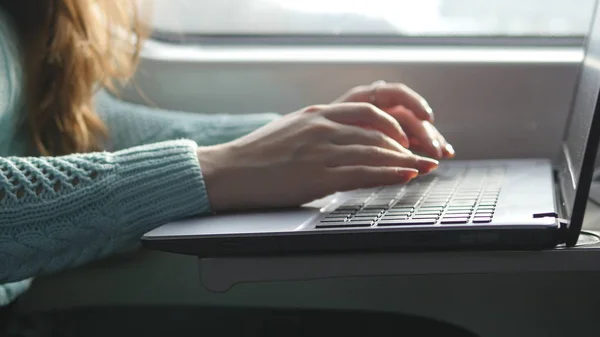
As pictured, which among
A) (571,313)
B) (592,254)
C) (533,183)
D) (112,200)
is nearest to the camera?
(592,254)

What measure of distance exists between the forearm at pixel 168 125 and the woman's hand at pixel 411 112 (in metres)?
0.16

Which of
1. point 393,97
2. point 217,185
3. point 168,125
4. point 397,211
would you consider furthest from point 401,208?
point 168,125

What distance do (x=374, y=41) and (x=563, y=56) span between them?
0.28 meters

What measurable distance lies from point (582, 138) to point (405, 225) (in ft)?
0.75

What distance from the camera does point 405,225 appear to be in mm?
613

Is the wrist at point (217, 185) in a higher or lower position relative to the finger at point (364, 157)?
lower

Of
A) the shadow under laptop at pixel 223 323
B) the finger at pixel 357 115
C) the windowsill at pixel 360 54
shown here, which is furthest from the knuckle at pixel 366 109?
the windowsill at pixel 360 54

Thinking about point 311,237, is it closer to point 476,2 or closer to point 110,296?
point 110,296

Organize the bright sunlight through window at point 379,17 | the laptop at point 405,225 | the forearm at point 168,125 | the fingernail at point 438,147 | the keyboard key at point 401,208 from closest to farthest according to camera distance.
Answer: the laptop at point 405,225 → the keyboard key at point 401,208 → the fingernail at point 438,147 → the forearm at point 168,125 → the bright sunlight through window at point 379,17

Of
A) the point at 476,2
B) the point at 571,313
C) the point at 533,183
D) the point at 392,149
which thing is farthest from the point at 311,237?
the point at 476,2

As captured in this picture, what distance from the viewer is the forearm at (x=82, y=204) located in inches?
28.4

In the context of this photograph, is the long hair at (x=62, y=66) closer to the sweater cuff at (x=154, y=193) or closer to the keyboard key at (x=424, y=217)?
the sweater cuff at (x=154, y=193)

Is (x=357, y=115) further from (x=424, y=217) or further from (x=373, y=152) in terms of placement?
(x=424, y=217)

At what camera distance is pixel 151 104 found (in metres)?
1.24
